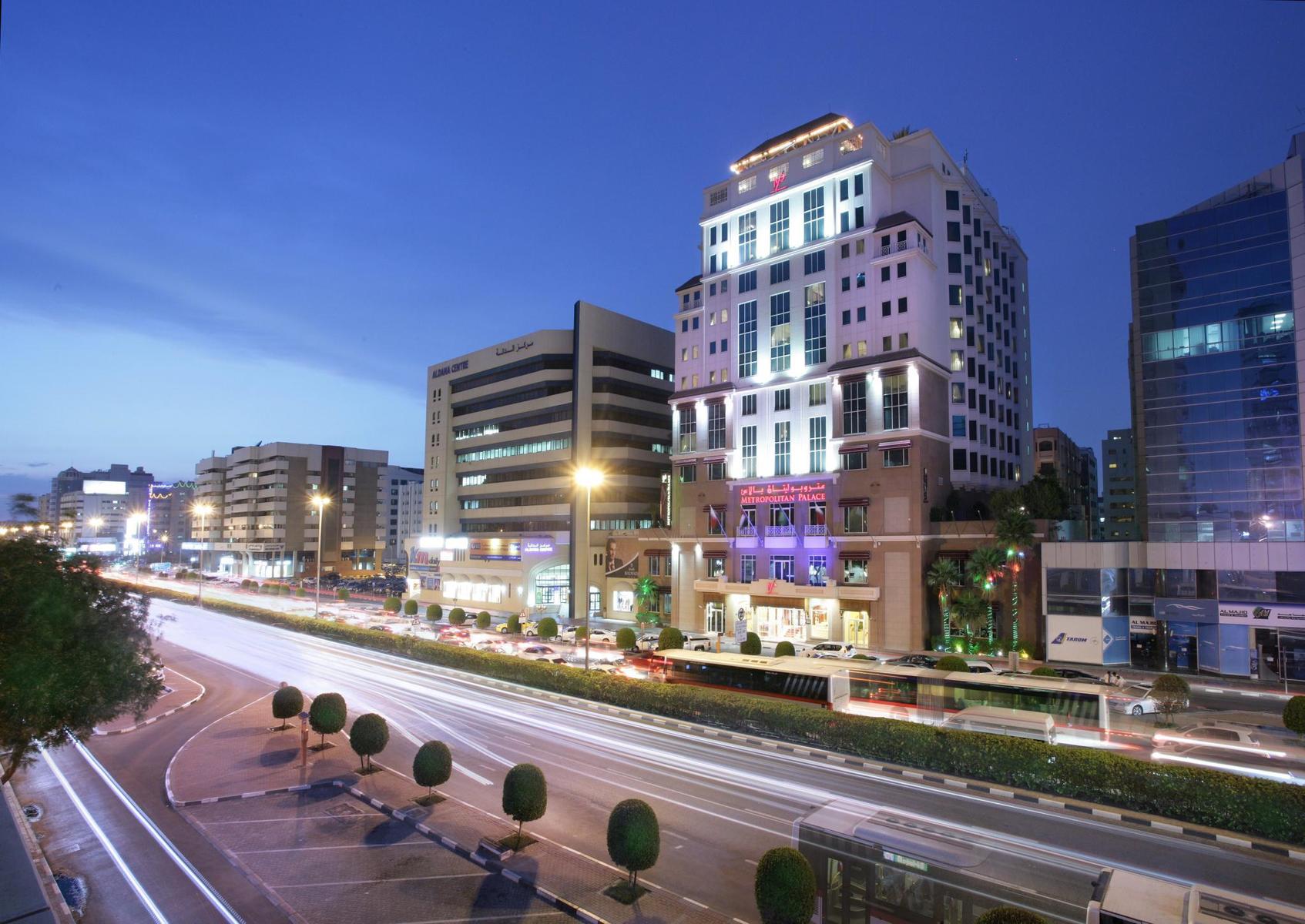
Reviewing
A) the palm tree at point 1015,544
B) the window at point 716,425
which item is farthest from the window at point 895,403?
the window at point 716,425

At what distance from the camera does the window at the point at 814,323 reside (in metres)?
59.8

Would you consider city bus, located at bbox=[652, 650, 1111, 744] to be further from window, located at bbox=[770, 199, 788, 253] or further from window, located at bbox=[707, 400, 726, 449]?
window, located at bbox=[770, 199, 788, 253]

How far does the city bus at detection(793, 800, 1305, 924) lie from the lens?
32.9ft

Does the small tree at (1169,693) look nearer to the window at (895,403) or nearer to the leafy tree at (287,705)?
the window at (895,403)

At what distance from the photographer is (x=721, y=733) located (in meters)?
28.5

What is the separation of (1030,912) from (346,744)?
25.3 metres

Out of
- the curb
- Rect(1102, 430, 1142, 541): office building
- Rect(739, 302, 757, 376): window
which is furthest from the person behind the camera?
Rect(1102, 430, 1142, 541): office building

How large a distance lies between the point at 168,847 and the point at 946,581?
46250 mm

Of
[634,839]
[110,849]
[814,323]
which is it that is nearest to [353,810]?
[110,849]

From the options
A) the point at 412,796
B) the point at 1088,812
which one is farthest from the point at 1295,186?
the point at 412,796

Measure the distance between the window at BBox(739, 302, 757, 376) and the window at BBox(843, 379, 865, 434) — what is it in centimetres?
939

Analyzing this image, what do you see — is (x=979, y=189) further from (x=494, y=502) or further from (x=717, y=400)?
(x=494, y=502)

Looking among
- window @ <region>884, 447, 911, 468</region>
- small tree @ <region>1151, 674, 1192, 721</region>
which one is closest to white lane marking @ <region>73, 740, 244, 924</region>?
small tree @ <region>1151, 674, 1192, 721</region>

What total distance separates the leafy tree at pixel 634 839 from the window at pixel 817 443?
149ft
